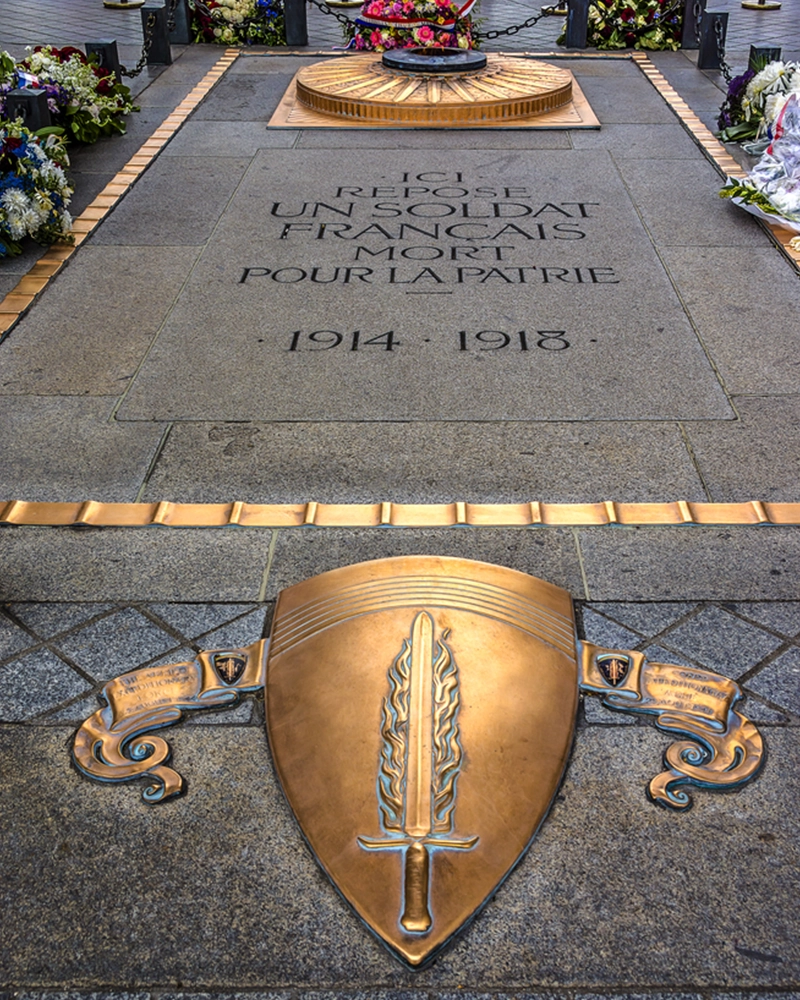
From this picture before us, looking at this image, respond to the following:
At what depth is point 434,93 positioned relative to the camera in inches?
318

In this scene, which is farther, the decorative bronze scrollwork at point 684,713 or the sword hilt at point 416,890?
the decorative bronze scrollwork at point 684,713

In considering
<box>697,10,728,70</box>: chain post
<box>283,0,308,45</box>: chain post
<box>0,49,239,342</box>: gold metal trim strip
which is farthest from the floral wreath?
<box>697,10,728,70</box>: chain post

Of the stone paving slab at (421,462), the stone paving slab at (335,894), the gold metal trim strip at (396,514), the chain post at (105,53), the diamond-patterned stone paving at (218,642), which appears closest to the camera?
the stone paving slab at (335,894)

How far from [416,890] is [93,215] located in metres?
5.25

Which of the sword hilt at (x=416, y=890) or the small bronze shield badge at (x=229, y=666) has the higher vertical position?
the sword hilt at (x=416, y=890)

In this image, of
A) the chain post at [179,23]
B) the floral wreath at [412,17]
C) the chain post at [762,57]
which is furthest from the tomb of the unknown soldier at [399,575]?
the chain post at [179,23]

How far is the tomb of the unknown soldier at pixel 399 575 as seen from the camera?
6.59 feet

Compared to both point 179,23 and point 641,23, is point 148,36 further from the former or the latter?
point 641,23

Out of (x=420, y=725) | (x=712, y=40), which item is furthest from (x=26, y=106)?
(x=712, y=40)

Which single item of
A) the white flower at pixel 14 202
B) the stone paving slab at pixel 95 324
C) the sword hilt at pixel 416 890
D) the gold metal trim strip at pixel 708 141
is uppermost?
the white flower at pixel 14 202

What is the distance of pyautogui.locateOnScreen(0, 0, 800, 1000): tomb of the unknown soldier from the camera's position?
2010mm

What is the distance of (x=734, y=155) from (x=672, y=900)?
6.38 m

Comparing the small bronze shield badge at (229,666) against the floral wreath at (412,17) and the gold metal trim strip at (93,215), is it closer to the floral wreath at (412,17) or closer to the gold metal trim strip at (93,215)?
the gold metal trim strip at (93,215)

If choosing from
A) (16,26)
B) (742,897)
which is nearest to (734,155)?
(742,897)
